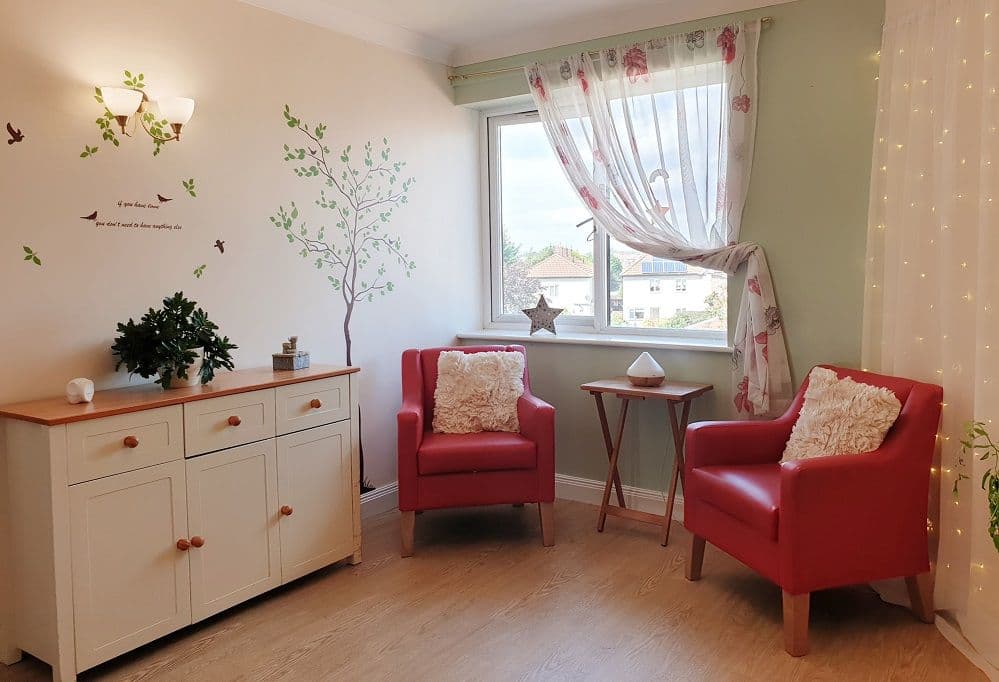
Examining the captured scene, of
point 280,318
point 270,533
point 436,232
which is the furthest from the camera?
point 436,232

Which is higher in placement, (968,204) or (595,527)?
(968,204)

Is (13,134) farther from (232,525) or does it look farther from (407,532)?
(407,532)

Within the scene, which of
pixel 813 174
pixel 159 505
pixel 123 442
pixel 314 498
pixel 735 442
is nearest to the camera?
pixel 123 442

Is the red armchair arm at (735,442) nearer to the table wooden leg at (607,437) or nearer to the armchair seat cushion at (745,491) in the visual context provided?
the armchair seat cushion at (745,491)

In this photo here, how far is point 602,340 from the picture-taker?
13.3 feet

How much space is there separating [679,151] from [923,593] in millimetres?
2152

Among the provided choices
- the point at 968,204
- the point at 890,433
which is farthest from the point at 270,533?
the point at 968,204

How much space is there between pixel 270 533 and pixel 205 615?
1.21 ft

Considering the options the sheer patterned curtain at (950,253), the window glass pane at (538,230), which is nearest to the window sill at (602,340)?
the window glass pane at (538,230)

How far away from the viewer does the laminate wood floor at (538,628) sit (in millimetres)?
2477

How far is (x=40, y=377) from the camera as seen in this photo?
265 cm

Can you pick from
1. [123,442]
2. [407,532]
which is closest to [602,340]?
[407,532]

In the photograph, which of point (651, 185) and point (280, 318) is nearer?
point (280, 318)

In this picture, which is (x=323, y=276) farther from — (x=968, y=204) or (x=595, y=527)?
(x=968, y=204)
